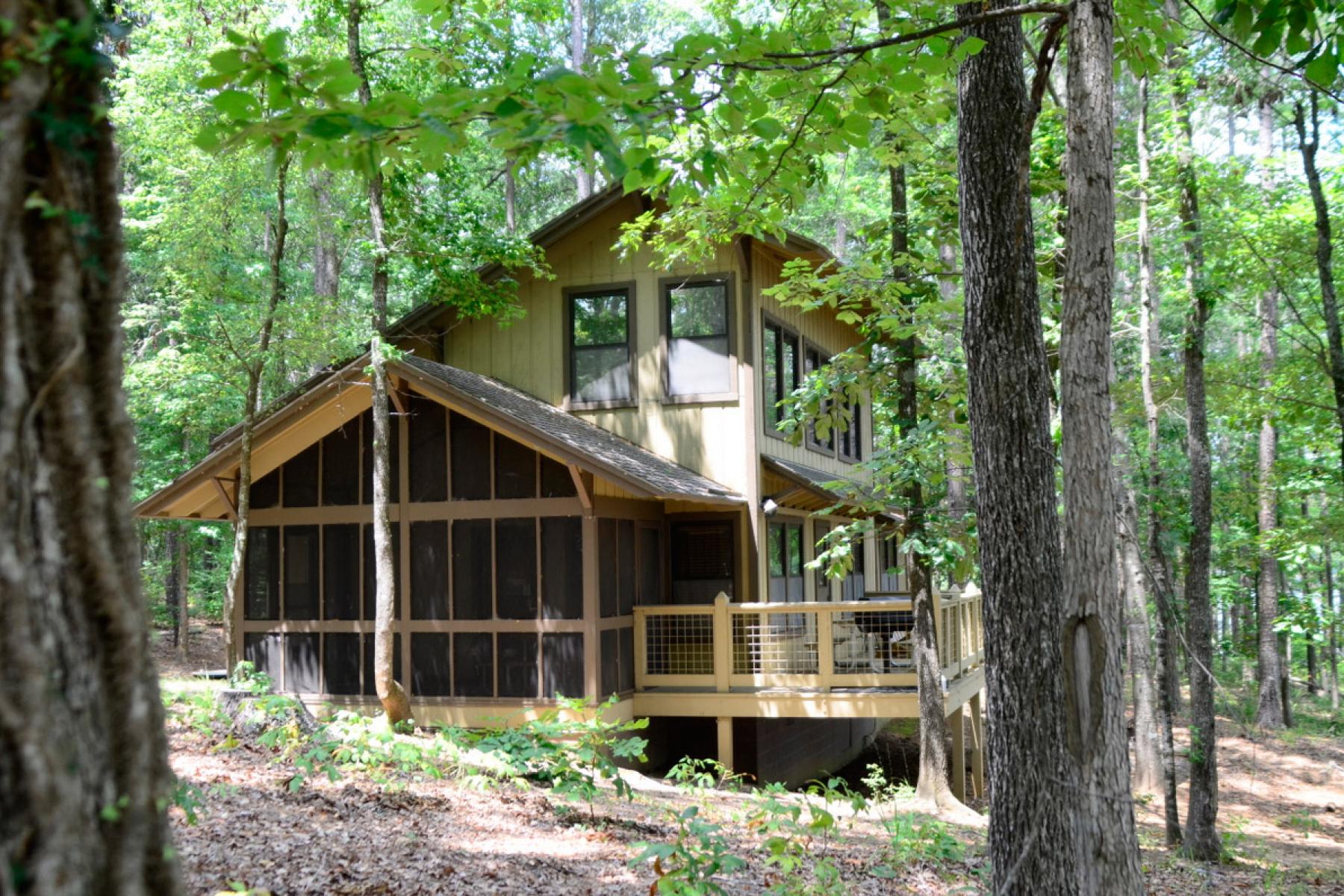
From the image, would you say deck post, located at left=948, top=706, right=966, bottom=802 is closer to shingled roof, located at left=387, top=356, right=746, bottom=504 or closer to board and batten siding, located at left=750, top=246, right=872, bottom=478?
board and batten siding, located at left=750, top=246, right=872, bottom=478

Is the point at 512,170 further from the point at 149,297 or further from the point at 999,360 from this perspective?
the point at 149,297

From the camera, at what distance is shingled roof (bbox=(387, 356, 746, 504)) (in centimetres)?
1267

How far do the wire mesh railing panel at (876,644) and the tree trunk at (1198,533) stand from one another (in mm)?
3447

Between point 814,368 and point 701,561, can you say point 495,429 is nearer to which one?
point 701,561

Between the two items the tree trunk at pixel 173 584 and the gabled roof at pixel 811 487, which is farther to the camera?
the tree trunk at pixel 173 584

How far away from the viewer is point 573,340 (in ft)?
54.2

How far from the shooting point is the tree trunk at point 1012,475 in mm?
6109

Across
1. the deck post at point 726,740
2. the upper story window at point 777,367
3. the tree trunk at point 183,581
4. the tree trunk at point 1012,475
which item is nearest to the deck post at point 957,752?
the deck post at point 726,740

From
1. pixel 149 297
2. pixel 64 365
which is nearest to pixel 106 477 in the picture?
pixel 64 365

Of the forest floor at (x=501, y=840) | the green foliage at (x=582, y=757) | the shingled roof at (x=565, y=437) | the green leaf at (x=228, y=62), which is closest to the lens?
the green leaf at (x=228, y=62)

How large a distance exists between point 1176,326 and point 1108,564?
25.6 meters

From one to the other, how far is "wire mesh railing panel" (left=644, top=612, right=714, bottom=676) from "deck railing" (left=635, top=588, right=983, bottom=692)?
0.01m

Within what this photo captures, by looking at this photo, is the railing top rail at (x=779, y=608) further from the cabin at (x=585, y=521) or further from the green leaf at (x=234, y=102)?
the green leaf at (x=234, y=102)

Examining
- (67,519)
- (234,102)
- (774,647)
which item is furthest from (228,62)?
(774,647)
